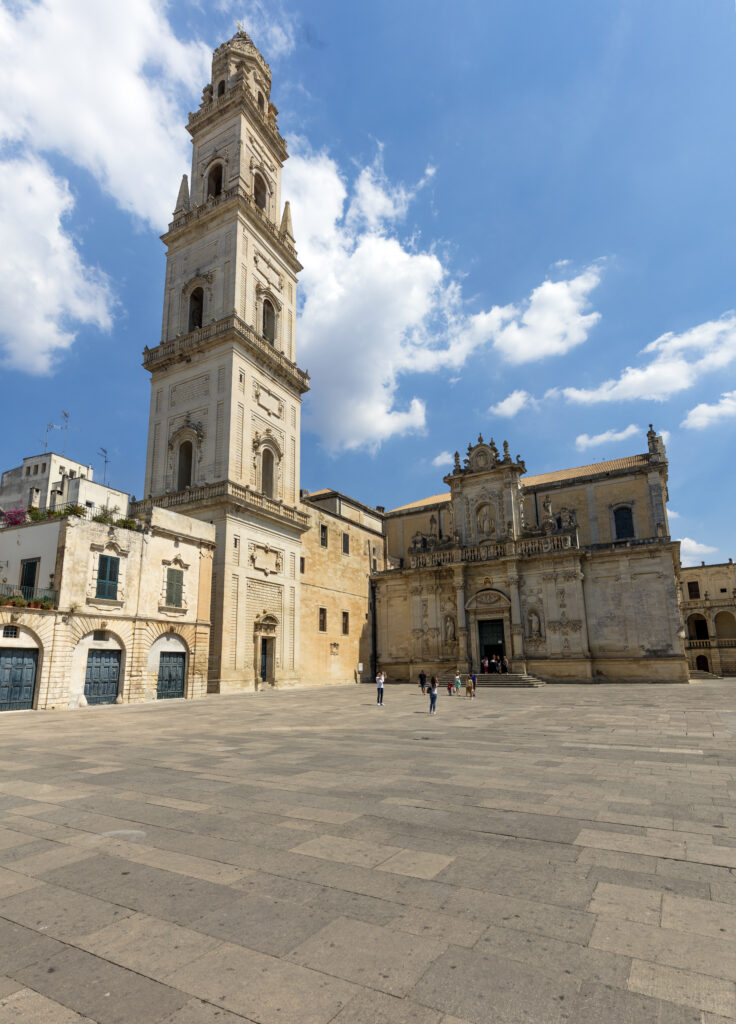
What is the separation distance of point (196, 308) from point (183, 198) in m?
7.69

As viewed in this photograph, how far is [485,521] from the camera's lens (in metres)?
41.1

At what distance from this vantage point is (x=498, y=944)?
3346 millimetres

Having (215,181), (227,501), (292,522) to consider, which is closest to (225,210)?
(215,181)

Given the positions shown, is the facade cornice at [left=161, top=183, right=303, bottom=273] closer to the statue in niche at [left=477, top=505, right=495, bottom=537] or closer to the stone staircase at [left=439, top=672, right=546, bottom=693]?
the statue in niche at [left=477, top=505, right=495, bottom=537]

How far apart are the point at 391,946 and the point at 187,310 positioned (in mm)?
36670

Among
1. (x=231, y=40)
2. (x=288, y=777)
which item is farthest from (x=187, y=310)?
(x=288, y=777)

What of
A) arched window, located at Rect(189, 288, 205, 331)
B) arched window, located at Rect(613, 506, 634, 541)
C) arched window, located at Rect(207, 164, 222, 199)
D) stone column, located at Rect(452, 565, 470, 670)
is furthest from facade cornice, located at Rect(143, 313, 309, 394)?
arched window, located at Rect(613, 506, 634, 541)

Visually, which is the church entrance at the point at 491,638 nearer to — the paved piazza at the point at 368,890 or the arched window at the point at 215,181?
the paved piazza at the point at 368,890

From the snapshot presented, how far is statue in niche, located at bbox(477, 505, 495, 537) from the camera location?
4078cm

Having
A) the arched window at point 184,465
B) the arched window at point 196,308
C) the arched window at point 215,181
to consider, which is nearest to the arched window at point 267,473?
the arched window at point 184,465

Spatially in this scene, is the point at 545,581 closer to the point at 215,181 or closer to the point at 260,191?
the point at 260,191

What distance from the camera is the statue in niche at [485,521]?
4078 centimetres

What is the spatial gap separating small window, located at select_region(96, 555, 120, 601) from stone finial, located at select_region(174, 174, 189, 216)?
986 inches

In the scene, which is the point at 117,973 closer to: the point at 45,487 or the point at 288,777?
the point at 288,777
